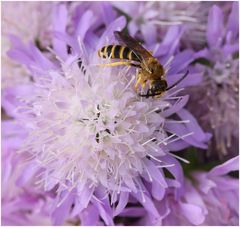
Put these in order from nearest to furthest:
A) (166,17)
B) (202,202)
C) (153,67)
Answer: (153,67) → (202,202) → (166,17)

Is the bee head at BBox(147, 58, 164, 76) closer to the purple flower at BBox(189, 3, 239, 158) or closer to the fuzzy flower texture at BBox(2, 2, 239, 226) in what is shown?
the fuzzy flower texture at BBox(2, 2, 239, 226)

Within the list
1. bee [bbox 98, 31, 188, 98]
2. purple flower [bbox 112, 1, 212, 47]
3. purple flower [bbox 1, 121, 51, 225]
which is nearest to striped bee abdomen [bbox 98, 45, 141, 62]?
bee [bbox 98, 31, 188, 98]

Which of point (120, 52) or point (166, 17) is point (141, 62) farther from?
point (166, 17)

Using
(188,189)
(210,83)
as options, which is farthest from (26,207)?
(210,83)

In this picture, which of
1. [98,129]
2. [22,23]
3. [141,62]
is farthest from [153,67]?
[22,23]

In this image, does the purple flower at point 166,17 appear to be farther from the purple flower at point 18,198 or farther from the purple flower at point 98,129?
the purple flower at point 18,198

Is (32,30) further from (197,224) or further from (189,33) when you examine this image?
(197,224)

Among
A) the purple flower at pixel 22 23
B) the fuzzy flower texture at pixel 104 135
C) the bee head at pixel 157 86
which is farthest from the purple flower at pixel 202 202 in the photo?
the purple flower at pixel 22 23
